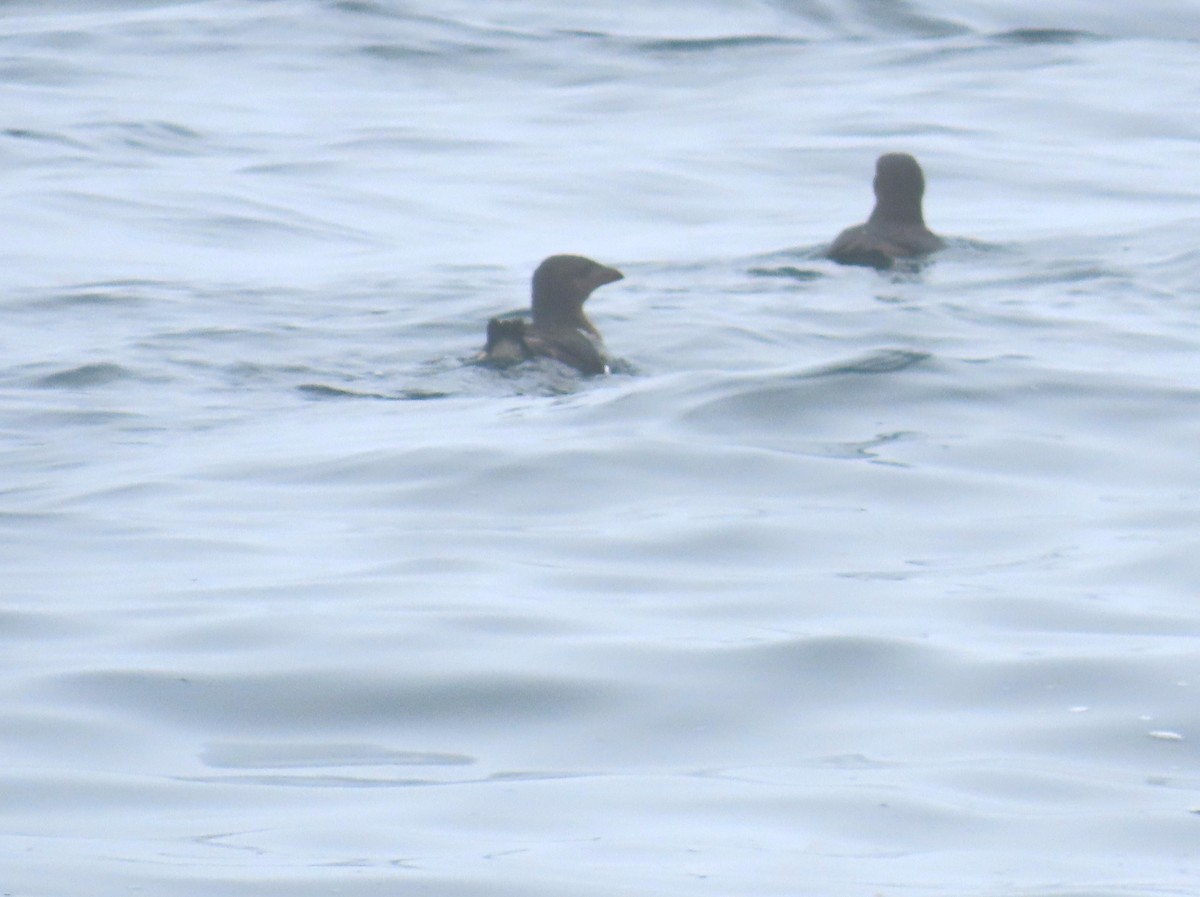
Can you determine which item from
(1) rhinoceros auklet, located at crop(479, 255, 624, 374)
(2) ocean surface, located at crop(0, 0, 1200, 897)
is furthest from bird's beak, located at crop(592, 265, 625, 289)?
(2) ocean surface, located at crop(0, 0, 1200, 897)

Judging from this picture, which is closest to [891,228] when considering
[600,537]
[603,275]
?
[603,275]

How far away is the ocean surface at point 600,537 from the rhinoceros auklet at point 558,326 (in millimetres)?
134

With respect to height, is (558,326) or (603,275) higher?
(603,275)

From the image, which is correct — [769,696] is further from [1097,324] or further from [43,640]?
[1097,324]

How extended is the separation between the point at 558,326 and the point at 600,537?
412cm

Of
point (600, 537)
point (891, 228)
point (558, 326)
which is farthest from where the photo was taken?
point (891, 228)

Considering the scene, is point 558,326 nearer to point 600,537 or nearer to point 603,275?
point 603,275

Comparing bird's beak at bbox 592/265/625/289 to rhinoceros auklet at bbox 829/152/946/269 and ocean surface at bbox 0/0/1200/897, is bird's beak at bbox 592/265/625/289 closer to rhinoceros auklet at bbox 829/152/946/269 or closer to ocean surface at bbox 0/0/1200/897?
Result: ocean surface at bbox 0/0/1200/897

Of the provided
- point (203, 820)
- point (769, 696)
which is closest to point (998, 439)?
point (769, 696)

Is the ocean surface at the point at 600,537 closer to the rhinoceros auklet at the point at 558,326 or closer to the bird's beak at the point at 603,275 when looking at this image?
the rhinoceros auklet at the point at 558,326

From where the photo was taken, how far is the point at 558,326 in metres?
11.8

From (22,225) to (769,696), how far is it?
40.8 feet

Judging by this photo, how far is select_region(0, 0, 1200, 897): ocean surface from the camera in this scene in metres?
4.58

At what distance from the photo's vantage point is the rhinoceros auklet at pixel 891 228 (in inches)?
577
